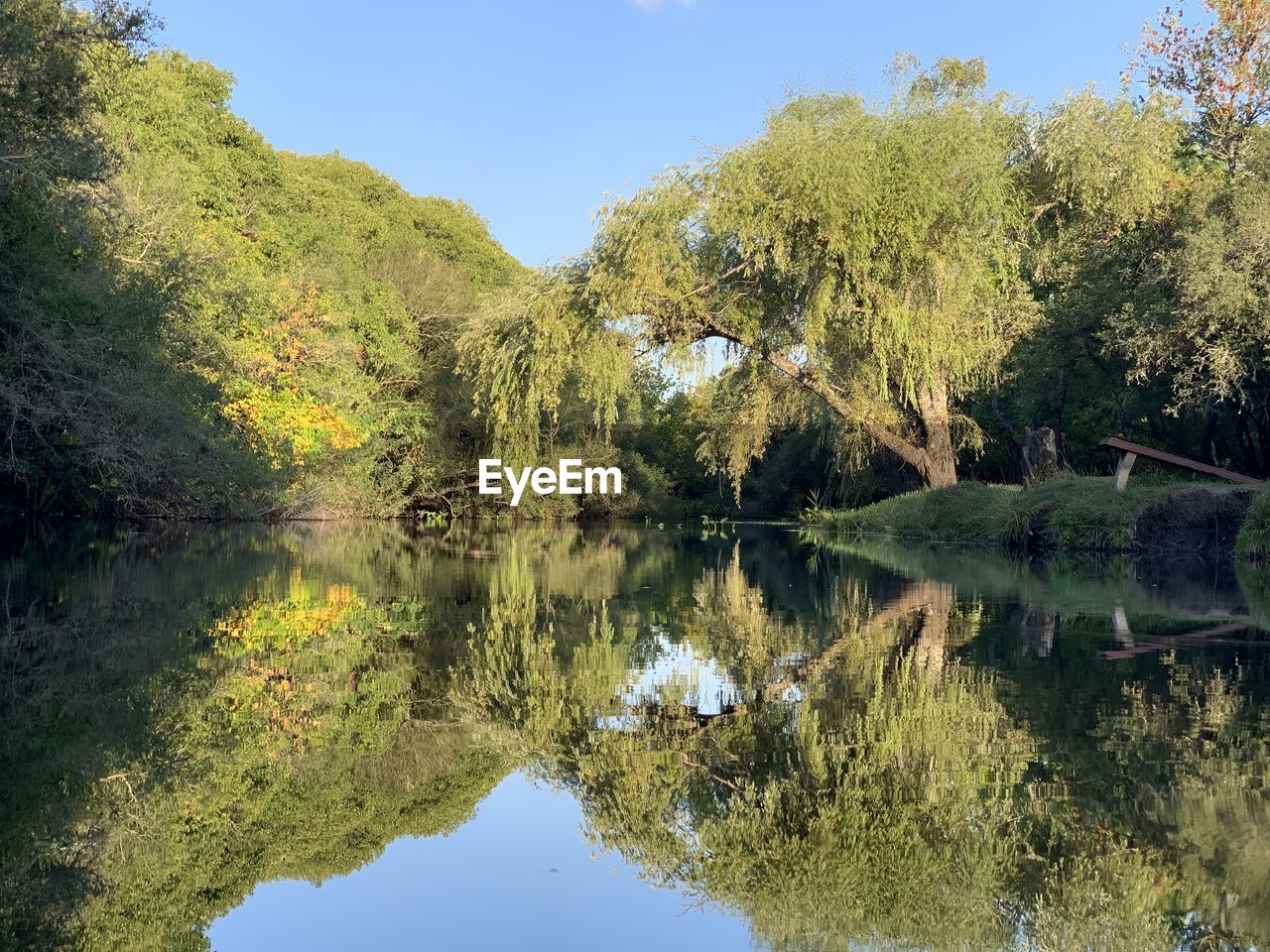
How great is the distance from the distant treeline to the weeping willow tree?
0.19 feet

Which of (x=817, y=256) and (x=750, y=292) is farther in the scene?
(x=750, y=292)

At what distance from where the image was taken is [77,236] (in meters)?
16.7

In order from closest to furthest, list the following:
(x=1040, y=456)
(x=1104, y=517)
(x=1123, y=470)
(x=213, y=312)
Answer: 1. (x=1104, y=517)
2. (x=1123, y=470)
3. (x=1040, y=456)
4. (x=213, y=312)

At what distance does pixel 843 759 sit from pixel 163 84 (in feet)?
105

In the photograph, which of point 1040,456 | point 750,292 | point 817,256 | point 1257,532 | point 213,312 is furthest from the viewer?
point 213,312

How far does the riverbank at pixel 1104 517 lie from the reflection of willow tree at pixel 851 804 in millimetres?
12860

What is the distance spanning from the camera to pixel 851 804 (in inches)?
140

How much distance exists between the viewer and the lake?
2.75 m

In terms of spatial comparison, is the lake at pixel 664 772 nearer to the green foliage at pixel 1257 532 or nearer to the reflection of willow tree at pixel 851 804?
the reflection of willow tree at pixel 851 804

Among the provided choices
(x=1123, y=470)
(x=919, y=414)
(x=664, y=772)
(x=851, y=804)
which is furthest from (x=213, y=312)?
(x=851, y=804)

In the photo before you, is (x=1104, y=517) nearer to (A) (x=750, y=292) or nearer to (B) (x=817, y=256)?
(B) (x=817, y=256)

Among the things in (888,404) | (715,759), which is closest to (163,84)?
(888,404)

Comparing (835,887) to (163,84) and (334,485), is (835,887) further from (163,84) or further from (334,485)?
(163,84)

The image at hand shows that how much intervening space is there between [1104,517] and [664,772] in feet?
52.9
